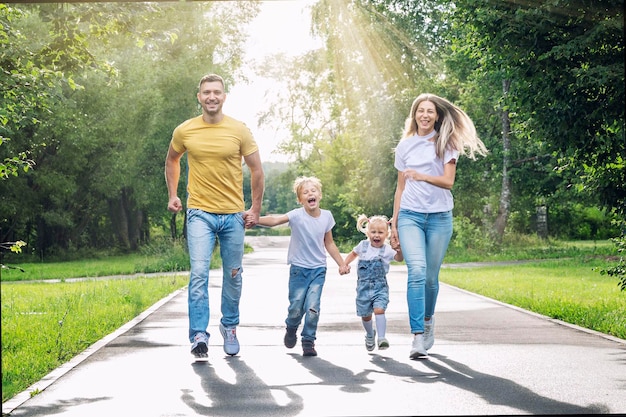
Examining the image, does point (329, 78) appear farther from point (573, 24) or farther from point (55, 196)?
point (573, 24)

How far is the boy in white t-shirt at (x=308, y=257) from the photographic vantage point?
7.98m

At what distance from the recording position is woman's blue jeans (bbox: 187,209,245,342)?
24.2 feet

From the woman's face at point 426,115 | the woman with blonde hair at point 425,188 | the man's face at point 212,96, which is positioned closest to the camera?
the man's face at point 212,96

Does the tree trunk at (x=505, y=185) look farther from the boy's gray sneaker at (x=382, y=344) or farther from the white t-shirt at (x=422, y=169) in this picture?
the white t-shirt at (x=422, y=169)

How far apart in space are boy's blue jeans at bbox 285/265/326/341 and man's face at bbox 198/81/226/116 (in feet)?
5.37

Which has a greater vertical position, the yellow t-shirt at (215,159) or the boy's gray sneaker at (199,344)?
the yellow t-shirt at (215,159)

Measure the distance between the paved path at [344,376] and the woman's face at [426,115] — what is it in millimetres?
1871

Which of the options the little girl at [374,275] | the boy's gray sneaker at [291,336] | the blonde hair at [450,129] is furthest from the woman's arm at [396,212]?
the boy's gray sneaker at [291,336]

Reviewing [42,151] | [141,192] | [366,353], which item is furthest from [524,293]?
[141,192]

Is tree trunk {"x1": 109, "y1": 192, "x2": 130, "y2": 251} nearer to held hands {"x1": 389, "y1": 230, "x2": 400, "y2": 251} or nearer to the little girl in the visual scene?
the little girl

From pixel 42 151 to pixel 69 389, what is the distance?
24.1 meters

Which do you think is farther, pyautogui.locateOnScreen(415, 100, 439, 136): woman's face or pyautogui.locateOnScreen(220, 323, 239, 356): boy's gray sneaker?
pyautogui.locateOnScreen(220, 323, 239, 356): boy's gray sneaker

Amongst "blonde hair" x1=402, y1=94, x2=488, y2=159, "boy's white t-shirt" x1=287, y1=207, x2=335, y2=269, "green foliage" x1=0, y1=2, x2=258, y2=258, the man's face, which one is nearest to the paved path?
"boy's white t-shirt" x1=287, y1=207, x2=335, y2=269

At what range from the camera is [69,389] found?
666 centimetres
